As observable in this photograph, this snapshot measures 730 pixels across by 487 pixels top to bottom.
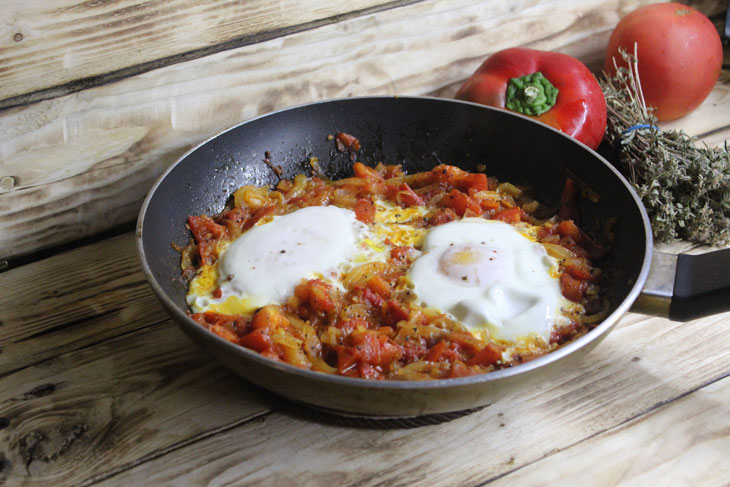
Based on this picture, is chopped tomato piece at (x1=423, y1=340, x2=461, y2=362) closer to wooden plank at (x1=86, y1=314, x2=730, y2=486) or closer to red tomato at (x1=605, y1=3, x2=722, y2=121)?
wooden plank at (x1=86, y1=314, x2=730, y2=486)

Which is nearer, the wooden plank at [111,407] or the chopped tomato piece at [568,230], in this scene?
the wooden plank at [111,407]

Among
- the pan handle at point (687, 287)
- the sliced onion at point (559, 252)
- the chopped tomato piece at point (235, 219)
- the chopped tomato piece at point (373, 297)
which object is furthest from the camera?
the chopped tomato piece at point (235, 219)

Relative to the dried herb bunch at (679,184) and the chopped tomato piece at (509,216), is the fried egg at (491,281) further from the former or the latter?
the dried herb bunch at (679,184)

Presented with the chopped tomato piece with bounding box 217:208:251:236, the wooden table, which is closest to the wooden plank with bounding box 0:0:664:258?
the wooden table

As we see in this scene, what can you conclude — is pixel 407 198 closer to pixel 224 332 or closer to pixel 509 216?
pixel 509 216


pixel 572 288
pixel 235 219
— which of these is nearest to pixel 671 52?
pixel 572 288

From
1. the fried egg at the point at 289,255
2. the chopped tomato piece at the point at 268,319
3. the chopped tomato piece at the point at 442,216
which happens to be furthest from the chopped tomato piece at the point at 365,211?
the chopped tomato piece at the point at 268,319

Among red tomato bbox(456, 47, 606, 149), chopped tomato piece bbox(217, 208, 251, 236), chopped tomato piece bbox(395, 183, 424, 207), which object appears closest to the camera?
chopped tomato piece bbox(217, 208, 251, 236)
